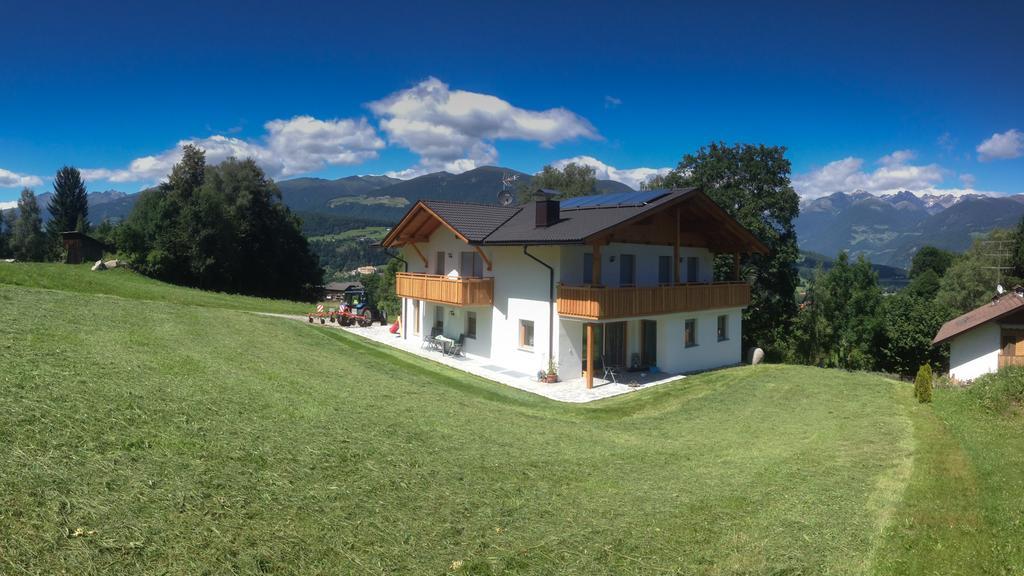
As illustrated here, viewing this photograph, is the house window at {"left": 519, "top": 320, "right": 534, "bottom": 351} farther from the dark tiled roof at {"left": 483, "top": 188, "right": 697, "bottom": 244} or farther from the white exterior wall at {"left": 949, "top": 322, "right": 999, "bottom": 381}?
the white exterior wall at {"left": 949, "top": 322, "right": 999, "bottom": 381}

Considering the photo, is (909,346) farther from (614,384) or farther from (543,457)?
(543,457)

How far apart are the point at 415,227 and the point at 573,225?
338 inches

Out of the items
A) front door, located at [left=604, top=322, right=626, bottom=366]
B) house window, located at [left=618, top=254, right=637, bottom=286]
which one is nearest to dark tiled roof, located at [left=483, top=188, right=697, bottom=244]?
house window, located at [left=618, top=254, right=637, bottom=286]

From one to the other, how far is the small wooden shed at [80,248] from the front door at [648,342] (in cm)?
4618

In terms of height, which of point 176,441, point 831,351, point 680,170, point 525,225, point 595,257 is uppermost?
point 680,170

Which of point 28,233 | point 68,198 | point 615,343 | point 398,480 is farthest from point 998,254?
point 68,198

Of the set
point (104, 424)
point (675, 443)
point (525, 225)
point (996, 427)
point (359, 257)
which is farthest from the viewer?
point (359, 257)

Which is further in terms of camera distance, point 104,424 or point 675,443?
point 675,443

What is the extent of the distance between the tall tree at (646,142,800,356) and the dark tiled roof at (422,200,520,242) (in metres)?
14.8

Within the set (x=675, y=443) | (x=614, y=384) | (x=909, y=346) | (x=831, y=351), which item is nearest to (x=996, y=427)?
(x=675, y=443)

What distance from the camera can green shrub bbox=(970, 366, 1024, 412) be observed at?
1249 cm

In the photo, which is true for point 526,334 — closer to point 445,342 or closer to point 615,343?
point 615,343

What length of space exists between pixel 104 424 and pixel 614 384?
15048mm

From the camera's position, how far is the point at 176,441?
18.2 feet
